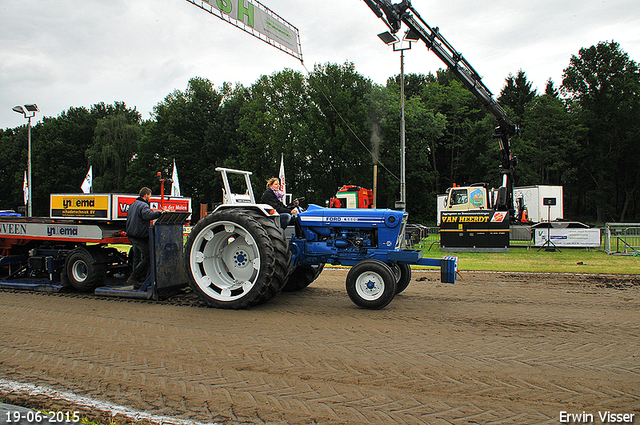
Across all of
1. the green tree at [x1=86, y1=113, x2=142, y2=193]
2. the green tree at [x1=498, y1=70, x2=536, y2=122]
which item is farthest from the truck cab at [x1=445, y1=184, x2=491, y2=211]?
the green tree at [x1=86, y1=113, x2=142, y2=193]

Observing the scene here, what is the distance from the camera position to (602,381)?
136 inches

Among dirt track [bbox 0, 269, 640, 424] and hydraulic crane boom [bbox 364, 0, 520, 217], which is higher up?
hydraulic crane boom [bbox 364, 0, 520, 217]

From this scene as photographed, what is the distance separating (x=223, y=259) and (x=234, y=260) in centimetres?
20

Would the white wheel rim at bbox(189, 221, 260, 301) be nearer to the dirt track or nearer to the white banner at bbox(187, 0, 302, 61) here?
the dirt track

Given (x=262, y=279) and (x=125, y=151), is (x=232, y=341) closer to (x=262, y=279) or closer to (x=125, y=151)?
(x=262, y=279)

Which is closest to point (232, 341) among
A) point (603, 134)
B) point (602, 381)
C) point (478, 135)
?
point (602, 381)

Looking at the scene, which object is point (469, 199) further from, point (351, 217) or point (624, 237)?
point (351, 217)

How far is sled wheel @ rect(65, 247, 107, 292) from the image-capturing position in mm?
7191

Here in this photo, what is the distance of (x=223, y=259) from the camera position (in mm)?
6680

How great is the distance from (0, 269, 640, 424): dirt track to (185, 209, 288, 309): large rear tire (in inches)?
11.2

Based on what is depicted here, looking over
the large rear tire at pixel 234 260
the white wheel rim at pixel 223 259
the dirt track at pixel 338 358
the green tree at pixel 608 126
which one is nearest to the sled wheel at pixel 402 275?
the dirt track at pixel 338 358

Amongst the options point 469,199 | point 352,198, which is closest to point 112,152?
point 352,198

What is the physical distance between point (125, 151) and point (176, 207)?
4139cm

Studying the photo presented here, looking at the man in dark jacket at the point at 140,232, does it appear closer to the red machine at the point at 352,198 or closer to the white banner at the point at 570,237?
the white banner at the point at 570,237
